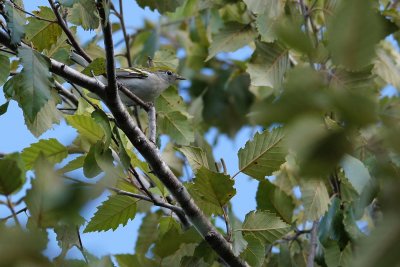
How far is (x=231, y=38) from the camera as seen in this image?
12.3 feet

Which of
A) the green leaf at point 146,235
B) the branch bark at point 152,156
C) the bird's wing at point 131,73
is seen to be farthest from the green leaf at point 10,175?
the bird's wing at point 131,73

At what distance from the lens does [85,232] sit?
243 centimetres

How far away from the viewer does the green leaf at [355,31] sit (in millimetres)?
598

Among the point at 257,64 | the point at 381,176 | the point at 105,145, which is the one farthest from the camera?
the point at 257,64

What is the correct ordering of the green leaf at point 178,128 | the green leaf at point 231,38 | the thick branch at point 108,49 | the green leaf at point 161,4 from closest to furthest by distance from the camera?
the thick branch at point 108,49, the green leaf at point 161,4, the green leaf at point 178,128, the green leaf at point 231,38

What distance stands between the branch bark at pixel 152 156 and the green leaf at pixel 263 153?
0.88 ft

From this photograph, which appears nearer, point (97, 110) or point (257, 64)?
point (97, 110)

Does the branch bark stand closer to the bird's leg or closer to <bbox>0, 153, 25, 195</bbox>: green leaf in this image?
the bird's leg

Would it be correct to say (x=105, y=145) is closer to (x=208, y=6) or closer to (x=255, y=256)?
(x=255, y=256)

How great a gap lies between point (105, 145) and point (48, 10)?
71 cm

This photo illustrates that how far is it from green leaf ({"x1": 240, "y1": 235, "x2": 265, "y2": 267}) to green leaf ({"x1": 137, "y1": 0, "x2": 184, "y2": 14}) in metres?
1.22

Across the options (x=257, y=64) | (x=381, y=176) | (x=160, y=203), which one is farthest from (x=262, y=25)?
(x=381, y=176)

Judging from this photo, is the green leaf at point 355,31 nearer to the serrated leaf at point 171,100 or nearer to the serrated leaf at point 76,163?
the serrated leaf at point 76,163

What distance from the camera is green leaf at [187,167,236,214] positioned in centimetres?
215
